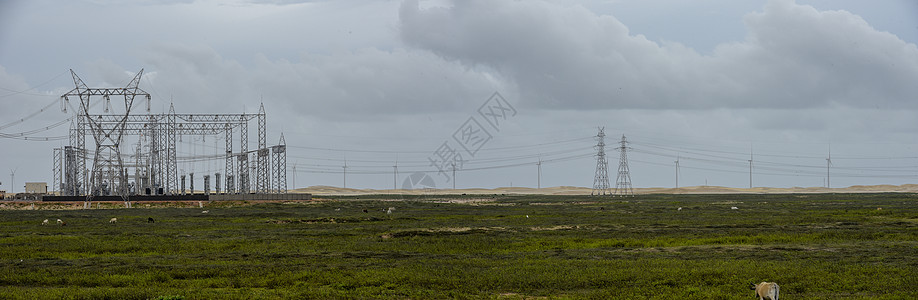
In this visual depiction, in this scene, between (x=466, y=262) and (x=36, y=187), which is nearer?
(x=466, y=262)

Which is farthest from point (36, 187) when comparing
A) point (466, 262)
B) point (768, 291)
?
point (768, 291)

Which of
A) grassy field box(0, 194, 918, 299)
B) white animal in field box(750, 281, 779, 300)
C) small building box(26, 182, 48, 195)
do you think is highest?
small building box(26, 182, 48, 195)

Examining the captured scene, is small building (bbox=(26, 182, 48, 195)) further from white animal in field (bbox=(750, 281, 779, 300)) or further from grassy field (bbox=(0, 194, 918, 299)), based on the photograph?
white animal in field (bbox=(750, 281, 779, 300))

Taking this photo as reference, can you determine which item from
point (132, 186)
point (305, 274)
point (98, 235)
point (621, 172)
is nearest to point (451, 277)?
point (305, 274)

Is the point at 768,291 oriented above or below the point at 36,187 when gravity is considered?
below

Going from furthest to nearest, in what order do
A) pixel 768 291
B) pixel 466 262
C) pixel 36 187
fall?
pixel 36 187
pixel 466 262
pixel 768 291

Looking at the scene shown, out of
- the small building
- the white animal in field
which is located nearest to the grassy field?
the white animal in field

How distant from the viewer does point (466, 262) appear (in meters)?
30.8

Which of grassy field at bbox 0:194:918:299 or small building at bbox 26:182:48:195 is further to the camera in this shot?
small building at bbox 26:182:48:195

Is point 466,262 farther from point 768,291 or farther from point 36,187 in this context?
point 36,187

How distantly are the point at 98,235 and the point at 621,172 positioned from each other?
95.1 m

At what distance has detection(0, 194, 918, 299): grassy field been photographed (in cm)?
2372

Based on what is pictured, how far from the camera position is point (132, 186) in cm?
13262

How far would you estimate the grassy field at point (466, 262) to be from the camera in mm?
23719
